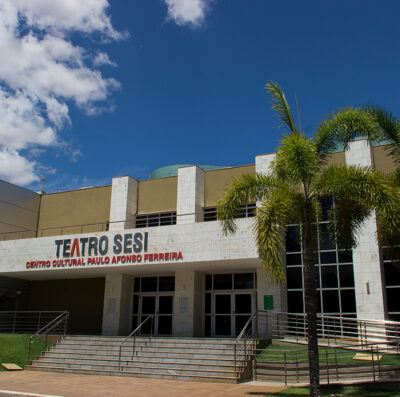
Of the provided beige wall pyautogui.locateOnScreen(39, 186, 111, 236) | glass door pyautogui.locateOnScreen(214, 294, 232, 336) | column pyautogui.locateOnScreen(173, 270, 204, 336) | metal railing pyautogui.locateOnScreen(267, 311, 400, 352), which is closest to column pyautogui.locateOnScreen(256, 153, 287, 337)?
metal railing pyautogui.locateOnScreen(267, 311, 400, 352)

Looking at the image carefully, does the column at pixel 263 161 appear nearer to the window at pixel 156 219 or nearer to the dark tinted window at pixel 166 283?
the window at pixel 156 219

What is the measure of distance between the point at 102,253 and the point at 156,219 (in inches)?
166

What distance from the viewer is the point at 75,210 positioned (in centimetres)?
2825

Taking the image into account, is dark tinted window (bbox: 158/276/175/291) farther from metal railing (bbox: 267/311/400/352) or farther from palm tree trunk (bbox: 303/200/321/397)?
palm tree trunk (bbox: 303/200/321/397)

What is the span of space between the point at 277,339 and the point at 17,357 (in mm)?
11190

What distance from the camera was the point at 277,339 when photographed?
1922cm

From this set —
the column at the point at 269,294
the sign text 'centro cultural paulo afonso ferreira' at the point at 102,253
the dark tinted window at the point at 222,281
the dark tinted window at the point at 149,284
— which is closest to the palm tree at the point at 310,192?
the column at the point at 269,294

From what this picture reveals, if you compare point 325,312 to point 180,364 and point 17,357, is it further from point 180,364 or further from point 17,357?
point 17,357

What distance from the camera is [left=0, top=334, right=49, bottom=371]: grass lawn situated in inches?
758

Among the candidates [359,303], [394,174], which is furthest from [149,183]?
[394,174]

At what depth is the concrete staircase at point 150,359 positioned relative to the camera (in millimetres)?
15875

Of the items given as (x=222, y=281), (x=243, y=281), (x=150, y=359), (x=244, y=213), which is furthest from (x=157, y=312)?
(x=244, y=213)

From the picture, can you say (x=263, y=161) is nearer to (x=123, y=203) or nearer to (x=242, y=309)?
(x=242, y=309)

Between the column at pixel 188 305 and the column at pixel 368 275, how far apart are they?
25.4 ft
